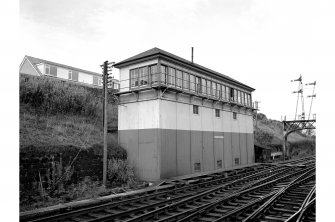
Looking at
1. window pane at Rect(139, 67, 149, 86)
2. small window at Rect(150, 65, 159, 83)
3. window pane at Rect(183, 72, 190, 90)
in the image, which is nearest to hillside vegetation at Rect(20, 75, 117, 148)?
window pane at Rect(139, 67, 149, 86)

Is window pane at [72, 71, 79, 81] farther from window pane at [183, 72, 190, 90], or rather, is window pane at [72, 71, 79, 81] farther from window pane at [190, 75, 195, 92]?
window pane at [183, 72, 190, 90]

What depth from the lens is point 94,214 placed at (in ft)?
33.1

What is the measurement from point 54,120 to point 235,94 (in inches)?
709

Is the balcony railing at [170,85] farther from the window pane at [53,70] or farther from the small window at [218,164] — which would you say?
the window pane at [53,70]

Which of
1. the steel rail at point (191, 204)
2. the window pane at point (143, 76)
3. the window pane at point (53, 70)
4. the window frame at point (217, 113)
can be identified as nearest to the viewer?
the steel rail at point (191, 204)

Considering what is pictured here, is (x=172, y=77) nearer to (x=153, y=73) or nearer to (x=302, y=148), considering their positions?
(x=153, y=73)

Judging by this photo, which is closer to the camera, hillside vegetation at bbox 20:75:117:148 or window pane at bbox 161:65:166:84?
hillside vegetation at bbox 20:75:117:148

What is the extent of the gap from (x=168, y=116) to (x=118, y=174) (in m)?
5.15

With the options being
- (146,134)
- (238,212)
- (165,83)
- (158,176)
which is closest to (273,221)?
(238,212)

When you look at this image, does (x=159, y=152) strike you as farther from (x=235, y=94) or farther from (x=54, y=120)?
(x=235, y=94)

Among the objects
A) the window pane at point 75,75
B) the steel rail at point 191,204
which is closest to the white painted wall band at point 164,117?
the steel rail at point 191,204

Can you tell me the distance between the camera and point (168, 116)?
18125 millimetres

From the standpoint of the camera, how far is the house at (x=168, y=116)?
17.6 metres

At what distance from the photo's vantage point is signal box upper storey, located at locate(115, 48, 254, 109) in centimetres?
1820
